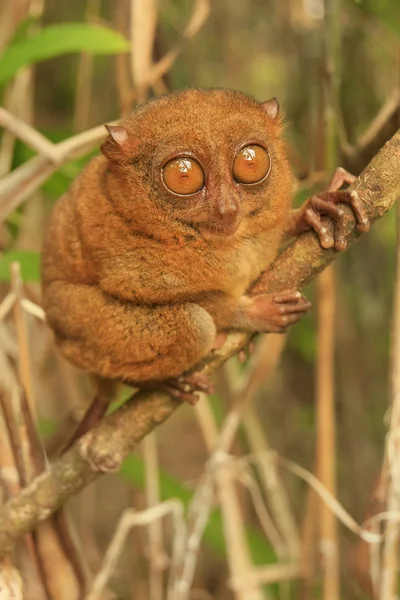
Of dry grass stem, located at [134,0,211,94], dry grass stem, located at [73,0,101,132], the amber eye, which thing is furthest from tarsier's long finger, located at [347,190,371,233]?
dry grass stem, located at [73,0,101,132]

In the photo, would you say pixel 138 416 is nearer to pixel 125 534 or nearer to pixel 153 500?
pixel 125 534

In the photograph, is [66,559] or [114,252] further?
[66,559]

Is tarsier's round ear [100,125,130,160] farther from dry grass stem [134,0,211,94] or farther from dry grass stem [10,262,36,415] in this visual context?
dry grass stem [134,0,211,94]

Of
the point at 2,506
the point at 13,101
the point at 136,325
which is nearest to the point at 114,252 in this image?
the point at 136,325

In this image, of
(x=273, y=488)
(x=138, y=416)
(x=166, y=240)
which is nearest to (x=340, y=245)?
(x=166, y=240)

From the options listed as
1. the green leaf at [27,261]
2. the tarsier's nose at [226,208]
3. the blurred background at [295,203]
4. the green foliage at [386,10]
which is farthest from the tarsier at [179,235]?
the green foliage at [386,10]

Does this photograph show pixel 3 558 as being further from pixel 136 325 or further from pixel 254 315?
pixel 254 315

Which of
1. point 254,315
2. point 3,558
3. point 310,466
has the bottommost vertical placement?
point 310,466
